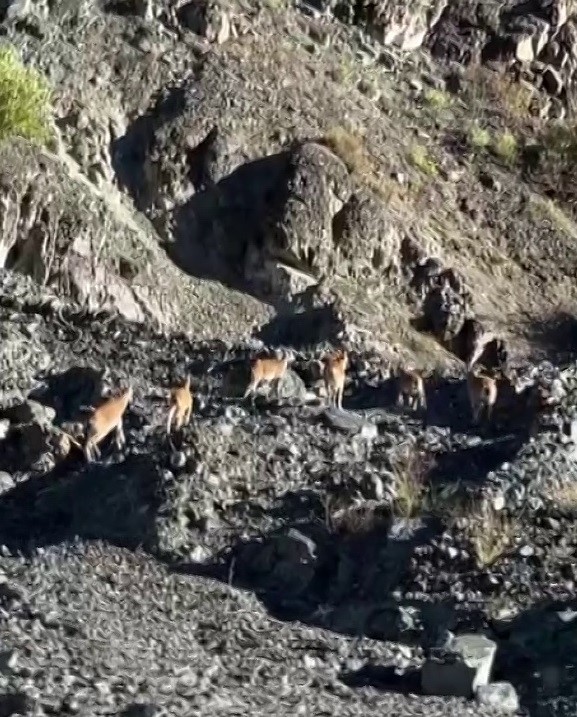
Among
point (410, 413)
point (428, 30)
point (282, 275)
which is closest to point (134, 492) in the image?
point (410, 413)

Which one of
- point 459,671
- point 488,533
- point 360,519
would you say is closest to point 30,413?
point 360,519

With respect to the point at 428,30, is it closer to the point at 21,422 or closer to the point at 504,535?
the point at 21,422

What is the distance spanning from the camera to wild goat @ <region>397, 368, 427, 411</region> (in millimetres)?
21141

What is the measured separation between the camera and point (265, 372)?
20.1 meters

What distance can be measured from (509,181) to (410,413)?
10.4 meters

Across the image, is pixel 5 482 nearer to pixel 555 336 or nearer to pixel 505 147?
pixel 555 336

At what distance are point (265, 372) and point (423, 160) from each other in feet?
32.6

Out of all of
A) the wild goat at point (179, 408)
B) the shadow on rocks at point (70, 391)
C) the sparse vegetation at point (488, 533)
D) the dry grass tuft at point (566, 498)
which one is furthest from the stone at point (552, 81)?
the sparse vegetation at point (488, 533)

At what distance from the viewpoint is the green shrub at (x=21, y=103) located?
24125mm

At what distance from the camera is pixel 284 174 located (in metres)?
26.4

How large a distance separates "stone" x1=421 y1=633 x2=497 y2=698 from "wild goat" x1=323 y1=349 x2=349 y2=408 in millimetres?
7562

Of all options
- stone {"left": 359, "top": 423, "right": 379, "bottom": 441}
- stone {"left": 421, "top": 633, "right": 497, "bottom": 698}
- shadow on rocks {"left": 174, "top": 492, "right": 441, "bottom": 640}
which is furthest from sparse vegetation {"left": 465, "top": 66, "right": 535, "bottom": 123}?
stone {"left": 421, "top": 633, "right": 497, "bottom": 698}

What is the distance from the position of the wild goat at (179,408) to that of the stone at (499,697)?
5909 millimetres

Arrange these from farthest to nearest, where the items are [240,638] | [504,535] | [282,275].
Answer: [282,275] → [504,535] → [240,638]
